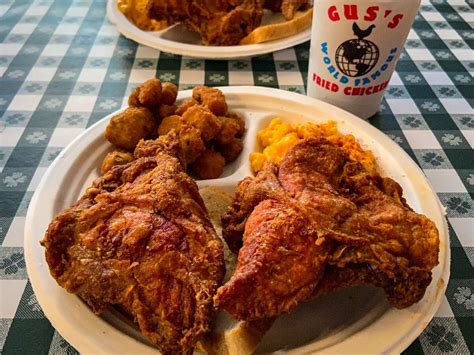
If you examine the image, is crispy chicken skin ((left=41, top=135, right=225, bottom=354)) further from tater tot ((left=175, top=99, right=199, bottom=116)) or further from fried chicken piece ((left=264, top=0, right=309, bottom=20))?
fried chicken piece ((left=264, top=0, right=309, bottom=20))

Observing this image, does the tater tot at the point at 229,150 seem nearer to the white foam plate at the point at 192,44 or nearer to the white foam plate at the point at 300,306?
the white foam plate at the point at 300,306

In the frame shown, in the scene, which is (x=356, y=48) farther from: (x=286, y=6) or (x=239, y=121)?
(x=286, y=6)

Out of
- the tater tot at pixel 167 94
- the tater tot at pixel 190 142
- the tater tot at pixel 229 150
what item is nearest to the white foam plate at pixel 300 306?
the tater tot at pixel 229 150

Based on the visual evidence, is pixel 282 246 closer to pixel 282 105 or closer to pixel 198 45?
pixel 282 105

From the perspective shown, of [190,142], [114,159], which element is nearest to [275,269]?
[190,142]

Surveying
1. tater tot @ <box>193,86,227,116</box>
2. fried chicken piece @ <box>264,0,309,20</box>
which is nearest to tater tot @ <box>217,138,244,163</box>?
tater tot @ <box>193,86,227,116</box>

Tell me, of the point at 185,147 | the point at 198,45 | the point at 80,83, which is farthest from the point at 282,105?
the point at 80,83
